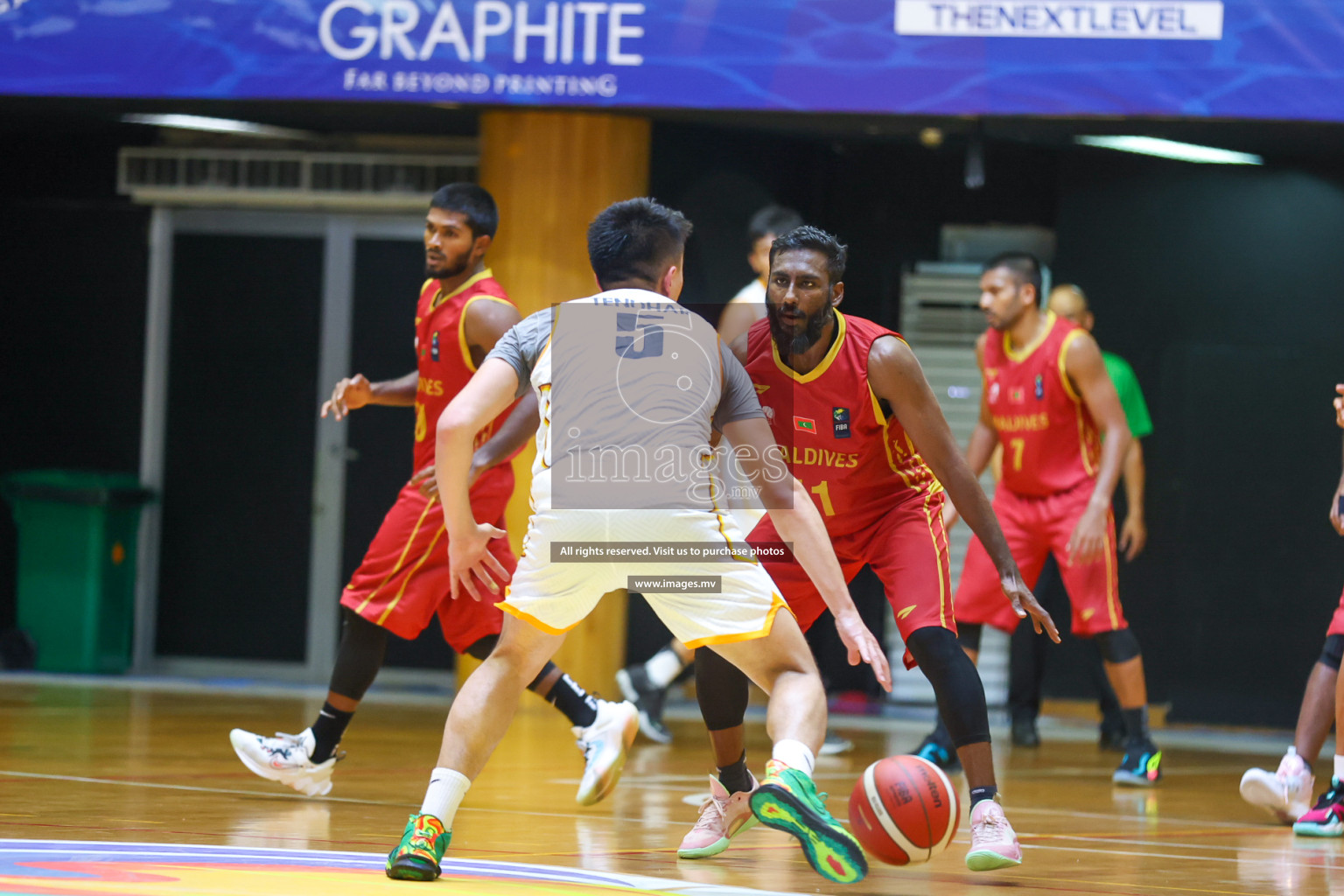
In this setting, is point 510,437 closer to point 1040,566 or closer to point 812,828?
point 812,828

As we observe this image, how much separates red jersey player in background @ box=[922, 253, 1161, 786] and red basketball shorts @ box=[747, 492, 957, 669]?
2.35 m

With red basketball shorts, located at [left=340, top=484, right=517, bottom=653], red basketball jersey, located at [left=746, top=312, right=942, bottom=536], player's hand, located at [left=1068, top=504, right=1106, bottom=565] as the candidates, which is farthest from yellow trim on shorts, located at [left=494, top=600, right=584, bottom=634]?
player's hand, located at [left=1068, top=504, right=1106, bottom=565]

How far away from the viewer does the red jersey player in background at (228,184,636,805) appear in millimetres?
5785

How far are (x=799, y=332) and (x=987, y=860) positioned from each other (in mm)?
1477

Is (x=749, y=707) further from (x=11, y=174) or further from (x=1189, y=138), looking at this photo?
(x=11, y=174)

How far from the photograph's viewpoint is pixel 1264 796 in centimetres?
589

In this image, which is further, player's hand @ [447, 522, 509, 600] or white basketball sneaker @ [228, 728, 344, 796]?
white basketball sneaker @ [228, 728, 344, 796]

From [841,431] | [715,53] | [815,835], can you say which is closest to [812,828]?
[815,835]

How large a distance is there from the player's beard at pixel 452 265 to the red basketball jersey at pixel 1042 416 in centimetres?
269

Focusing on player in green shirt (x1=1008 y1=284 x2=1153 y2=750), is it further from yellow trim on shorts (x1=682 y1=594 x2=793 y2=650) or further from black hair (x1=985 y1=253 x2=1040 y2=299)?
yellow trim on shorts (x1=682 y1=594 x2=793 y2=650)

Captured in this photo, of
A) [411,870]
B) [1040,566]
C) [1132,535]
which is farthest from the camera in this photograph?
[1132,535]

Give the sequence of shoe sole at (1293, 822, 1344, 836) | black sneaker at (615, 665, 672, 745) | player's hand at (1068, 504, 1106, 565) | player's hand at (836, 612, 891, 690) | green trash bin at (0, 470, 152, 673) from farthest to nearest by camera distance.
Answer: green trash bin at (0, 470, 152, 673) < black sneaker at (615, 665, 672, 745) < player's hand at (1068, 504, 1106, 565) < shoe sole at (1293, 822, 1344, 836) < player's hand at (836, 612, 891, 690)

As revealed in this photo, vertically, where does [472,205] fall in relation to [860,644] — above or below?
above

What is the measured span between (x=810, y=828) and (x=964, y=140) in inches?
242
